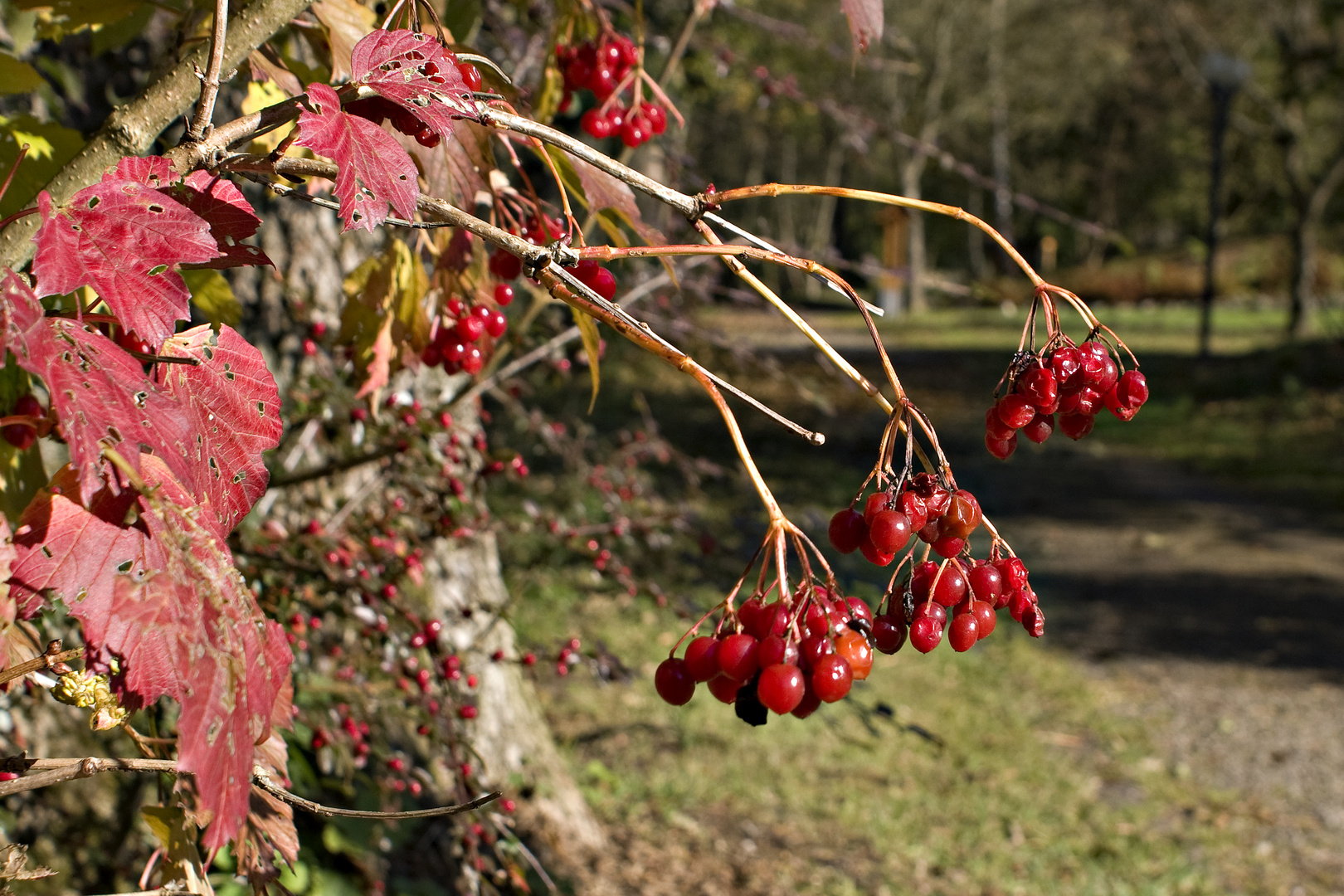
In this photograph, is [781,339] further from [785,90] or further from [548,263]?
[548,263]

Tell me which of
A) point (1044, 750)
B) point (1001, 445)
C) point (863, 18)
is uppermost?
point (863, 18)

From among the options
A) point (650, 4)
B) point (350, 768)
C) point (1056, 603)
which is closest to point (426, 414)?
point (350, 768)

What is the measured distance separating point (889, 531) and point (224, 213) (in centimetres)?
61

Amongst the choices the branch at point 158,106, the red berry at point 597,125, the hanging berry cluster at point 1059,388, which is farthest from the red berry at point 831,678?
the red berry at point 597,125

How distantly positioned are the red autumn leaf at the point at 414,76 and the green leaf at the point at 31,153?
0.47m

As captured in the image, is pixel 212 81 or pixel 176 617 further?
pixel 212 81

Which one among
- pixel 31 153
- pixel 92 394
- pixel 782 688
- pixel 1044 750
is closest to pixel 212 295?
pixel 31 153

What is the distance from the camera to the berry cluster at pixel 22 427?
36.9 inches

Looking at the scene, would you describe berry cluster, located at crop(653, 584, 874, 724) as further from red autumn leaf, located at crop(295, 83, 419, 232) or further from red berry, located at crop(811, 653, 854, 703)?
red autumn leaf, located at crop(295, 83, 419, 232)

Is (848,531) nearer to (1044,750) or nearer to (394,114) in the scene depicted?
(394,114)

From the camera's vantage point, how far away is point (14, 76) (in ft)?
3.77

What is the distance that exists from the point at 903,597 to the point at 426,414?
1416mm

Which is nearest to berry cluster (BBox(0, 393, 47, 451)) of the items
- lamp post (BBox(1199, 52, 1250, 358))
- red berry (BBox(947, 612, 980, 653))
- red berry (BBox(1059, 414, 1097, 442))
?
red berry (BBox(947, 612, 980, 653))

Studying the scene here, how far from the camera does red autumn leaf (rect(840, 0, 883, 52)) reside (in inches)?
44.0
